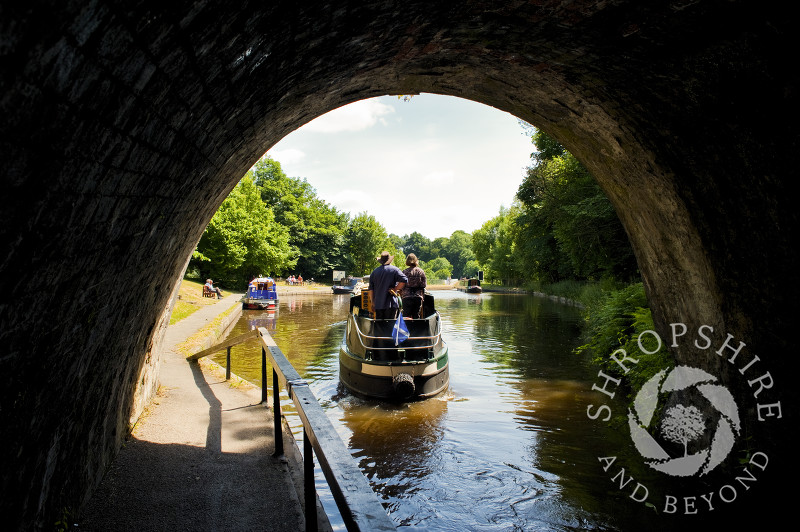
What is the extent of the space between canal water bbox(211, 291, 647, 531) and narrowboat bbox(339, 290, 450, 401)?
0.90 feet

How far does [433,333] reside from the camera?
1020 cm

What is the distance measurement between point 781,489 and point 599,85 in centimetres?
354

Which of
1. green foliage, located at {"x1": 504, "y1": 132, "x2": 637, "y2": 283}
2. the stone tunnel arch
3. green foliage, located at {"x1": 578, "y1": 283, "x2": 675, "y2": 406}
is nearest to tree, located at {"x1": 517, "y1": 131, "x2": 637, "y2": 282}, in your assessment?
green foliage, located at {"x1": 504, "y1": 132, "x2": 637, "y2": 283}

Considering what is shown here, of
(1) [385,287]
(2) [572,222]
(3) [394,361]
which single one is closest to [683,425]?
(3) [394,361]

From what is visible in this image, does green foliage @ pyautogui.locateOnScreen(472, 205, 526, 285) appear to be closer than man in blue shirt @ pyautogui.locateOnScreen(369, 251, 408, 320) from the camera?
No

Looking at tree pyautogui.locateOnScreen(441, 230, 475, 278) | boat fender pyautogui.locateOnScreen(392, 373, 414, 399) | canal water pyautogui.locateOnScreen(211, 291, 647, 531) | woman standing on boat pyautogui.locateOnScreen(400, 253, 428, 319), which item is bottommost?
canal water pyautogui.locateOnScreen(211, 291, 647, 531)

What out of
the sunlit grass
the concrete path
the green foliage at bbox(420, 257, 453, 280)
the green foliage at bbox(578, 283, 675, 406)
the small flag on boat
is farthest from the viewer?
the green foliage at bbox(420, 257, 453, 280)

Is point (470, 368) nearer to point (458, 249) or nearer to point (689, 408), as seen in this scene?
point (689, 408)

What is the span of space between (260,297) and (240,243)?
13031 millimetres

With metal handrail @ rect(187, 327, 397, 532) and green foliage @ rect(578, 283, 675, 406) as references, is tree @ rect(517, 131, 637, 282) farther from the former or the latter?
metal handrail @ rect(187, 327, 397, 532)

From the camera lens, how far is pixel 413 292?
10703mm

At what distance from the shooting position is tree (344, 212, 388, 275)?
65.6 m

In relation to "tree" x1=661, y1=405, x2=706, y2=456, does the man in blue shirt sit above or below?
above

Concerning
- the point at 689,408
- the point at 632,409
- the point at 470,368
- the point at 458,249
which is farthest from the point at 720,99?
the point at 458,249
